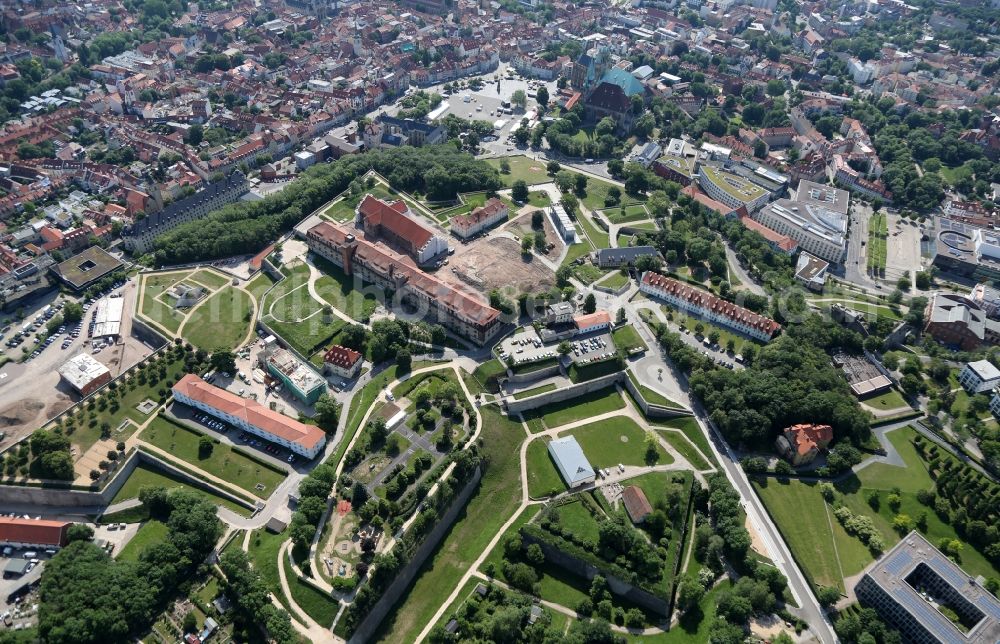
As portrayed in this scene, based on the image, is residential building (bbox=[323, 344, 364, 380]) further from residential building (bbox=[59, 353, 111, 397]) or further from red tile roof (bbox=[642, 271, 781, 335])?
red tile roof (bbox=[642, 271, 781, 335])

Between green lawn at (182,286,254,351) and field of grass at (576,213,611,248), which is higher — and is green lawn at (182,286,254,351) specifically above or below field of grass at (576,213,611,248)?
below

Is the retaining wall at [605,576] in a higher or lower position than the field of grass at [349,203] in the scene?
higher

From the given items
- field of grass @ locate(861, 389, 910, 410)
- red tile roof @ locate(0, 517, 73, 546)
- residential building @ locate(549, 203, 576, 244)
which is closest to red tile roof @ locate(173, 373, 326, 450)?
red tile roof @ locate(0, 517, 73, 546)

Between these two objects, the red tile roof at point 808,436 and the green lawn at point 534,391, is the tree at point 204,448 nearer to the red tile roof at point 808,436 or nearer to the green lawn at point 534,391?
the green lawn at point 534,391

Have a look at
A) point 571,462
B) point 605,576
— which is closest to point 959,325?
point 571,462

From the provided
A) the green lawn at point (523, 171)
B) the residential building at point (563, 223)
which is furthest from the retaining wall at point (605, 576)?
the green lawn at point (523, 171)

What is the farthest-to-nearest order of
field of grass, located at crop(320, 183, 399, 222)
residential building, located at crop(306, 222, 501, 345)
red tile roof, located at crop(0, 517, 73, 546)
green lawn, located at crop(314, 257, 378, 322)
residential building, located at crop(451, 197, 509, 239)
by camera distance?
field of grass, located at crop(320, 183, 399, 222), residential building, located at crop(451, 197, 509, 239), green lawn, located at crop(314, 257, 378, 322), residential building, located at crop(306, 222, 501, 345), red tile roof, located at crop(0, 517, 73, 546)
